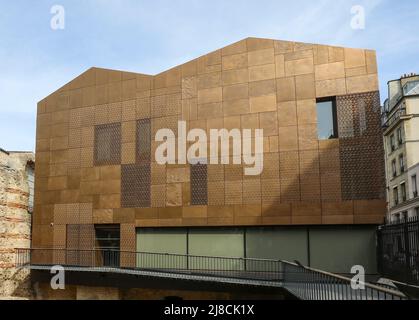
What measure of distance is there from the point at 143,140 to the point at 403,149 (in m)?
29.7

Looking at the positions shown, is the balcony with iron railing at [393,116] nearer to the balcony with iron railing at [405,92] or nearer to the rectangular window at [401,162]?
the balcony with iron railing at [405,92]

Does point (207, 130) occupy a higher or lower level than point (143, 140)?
higher

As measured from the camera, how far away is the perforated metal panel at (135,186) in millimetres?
21875

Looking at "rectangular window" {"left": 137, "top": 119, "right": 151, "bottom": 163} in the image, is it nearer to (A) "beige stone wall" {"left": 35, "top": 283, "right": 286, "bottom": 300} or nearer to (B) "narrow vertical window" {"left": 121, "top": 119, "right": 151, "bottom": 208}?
(B) "narrow vertical window" {"left": 121, "top": 119, "right": 151, "bottom": 208}

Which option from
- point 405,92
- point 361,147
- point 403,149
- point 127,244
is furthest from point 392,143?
point 127,244

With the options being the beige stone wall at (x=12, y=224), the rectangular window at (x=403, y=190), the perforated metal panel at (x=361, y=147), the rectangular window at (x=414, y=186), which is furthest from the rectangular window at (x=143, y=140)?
the rectangular window at (x=403, y=190)

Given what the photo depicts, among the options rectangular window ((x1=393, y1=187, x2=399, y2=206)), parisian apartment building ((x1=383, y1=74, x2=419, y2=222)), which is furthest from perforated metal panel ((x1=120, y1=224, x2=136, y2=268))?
rectangular window ((x1=393, y1=187, x2=399, y2=206))

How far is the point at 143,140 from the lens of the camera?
22359 millimetres

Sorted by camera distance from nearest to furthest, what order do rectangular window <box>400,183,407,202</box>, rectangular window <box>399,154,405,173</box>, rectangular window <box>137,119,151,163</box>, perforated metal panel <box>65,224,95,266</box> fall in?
rectangular window <box>137,119,151,163</box>
perforated metal panel <box>65,224,95,266</box>
rectangular window <box>400,183,407,202</box>
rectangular window <box>399,154,405,173</box>

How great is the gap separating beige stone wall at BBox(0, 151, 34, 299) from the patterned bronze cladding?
1.47 m

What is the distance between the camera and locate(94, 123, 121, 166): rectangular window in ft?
75.2

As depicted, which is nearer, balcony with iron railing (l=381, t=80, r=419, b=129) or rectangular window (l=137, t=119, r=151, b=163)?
rectangular window (l=137, t=119, r=151, b=163)

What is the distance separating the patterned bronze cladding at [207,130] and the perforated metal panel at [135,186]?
55 mm

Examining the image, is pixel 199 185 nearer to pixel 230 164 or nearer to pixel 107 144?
pixel 230 164
